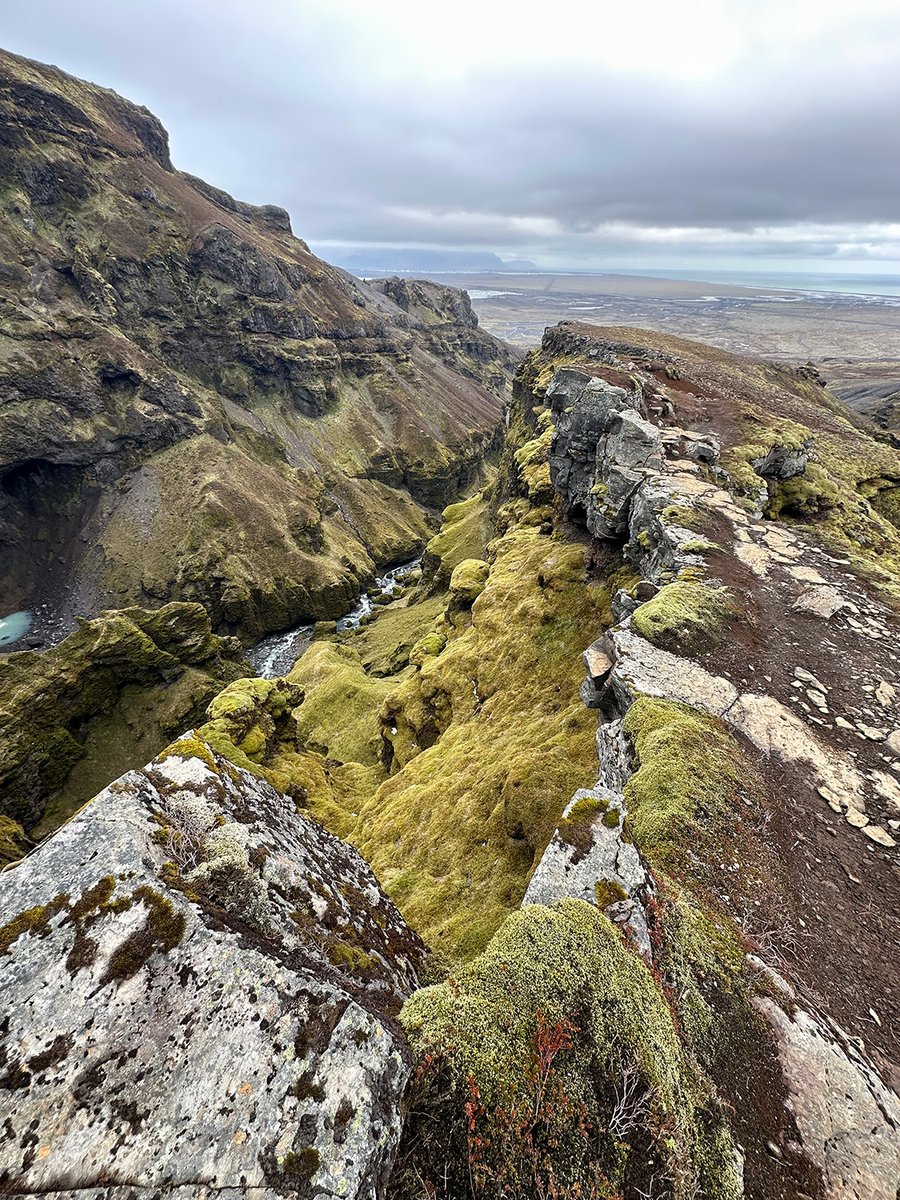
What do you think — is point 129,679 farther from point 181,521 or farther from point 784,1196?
point 181,521

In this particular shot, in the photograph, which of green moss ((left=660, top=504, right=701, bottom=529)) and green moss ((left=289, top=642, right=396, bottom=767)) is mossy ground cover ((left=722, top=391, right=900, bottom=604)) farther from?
green moss ((left=289, top=642, right=396, bottom=767))

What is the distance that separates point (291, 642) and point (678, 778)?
12379 centimetres

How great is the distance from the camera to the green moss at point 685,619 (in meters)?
20.4

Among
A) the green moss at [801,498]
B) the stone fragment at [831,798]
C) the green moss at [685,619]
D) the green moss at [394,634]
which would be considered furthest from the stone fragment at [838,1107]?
the green moss at [394,634]

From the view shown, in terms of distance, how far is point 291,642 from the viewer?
12888 centimetres

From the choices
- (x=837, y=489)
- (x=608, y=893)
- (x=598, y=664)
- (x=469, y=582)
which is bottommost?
(x=469, y=582)

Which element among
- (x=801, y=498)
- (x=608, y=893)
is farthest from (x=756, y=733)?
(x=801, y=498)

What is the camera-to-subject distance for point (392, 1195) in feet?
22.5

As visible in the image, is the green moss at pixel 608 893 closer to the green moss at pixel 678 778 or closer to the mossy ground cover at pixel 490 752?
the green moss at pixel 678 778

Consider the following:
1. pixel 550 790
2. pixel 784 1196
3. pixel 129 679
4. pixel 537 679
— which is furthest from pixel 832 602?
pixel 129 679

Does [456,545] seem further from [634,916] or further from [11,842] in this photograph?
[634,916]

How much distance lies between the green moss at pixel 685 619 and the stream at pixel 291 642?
9691 centimetres

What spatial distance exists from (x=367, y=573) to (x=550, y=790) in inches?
5460

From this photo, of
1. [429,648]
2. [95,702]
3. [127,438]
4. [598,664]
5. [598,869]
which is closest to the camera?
[598,869]
